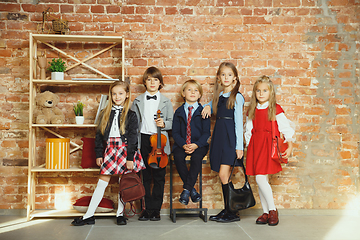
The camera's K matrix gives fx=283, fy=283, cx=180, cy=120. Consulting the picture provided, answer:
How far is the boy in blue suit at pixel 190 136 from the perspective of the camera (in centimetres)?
277

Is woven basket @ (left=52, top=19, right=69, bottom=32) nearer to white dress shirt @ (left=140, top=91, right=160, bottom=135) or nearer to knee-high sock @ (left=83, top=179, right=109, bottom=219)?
white dress shirt @ (left=140, top=91, right=160, bottom=135)

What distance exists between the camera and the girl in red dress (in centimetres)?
279

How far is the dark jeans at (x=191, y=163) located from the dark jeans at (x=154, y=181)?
23 cm

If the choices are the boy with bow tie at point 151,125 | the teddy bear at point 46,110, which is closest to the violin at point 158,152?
the boy with bow tie at point 151,125

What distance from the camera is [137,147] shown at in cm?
283

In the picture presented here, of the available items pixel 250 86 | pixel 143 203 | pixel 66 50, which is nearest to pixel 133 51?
pixel 66 50

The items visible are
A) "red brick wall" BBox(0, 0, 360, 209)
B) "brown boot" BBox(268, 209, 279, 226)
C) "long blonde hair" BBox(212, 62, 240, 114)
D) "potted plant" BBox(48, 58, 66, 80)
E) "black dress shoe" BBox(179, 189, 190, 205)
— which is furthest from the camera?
"red brick wall" BBox(0, 0, 360, 209)

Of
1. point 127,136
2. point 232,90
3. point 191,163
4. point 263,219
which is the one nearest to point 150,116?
point 127,136

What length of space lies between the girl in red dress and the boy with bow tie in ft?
2.83

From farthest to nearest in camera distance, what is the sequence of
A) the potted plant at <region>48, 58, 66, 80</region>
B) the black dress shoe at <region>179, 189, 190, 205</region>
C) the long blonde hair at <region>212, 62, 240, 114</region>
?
the potted plant at <region>48, 58, 66, 80</region> < the long blonde hair at <region>212, 62, 240, 114</region> < the black dress shoe at <region>179, 189, 190, 205</region>

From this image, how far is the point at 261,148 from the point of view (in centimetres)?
281

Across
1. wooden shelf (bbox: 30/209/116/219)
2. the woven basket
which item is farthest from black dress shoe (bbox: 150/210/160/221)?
the woven basket

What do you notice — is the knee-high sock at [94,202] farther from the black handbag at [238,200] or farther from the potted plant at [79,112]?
the black handbag at [238,200]

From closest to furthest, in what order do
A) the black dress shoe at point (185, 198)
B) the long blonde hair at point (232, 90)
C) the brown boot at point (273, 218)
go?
the black dress shoe at point (185, 198) < the brown boot at point (273, 218) < the long blonde hair at point (232, 90)
